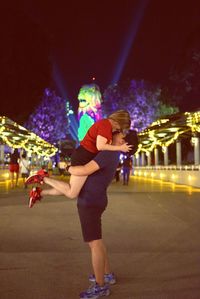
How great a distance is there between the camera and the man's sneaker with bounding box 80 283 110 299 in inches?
214

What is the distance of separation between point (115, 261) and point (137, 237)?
7.98 feet

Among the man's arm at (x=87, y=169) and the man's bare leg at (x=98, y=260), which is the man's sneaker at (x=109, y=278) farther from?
the man's arm at (x=87, y=169)

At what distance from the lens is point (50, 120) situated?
11581cm

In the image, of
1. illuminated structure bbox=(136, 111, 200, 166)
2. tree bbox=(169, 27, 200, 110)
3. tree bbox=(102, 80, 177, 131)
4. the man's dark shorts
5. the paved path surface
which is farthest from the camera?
tree bbox=(102, 80, 177, 131)

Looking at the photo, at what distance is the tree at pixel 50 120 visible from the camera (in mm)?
113556

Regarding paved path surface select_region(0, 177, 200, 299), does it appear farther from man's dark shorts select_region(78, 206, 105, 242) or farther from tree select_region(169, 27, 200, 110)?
tree select_region(169, 27, 200, 110)

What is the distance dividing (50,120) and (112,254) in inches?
4273

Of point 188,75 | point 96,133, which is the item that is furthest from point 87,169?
point 188,75

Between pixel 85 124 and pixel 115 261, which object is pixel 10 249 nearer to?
pixel 115 261

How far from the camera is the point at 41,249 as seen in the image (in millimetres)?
8469

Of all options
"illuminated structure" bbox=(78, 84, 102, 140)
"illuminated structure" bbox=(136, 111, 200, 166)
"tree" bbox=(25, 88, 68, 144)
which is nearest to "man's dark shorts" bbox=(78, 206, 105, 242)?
"illuminated structure" bbox=(136, 111, 200, 166)

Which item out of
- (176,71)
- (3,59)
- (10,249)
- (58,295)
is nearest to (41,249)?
(10,249)

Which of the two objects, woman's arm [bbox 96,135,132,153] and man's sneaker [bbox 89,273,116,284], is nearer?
woman's arm [bbox 96,135,132,153]

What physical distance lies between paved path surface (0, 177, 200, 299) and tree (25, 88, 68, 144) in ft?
327
